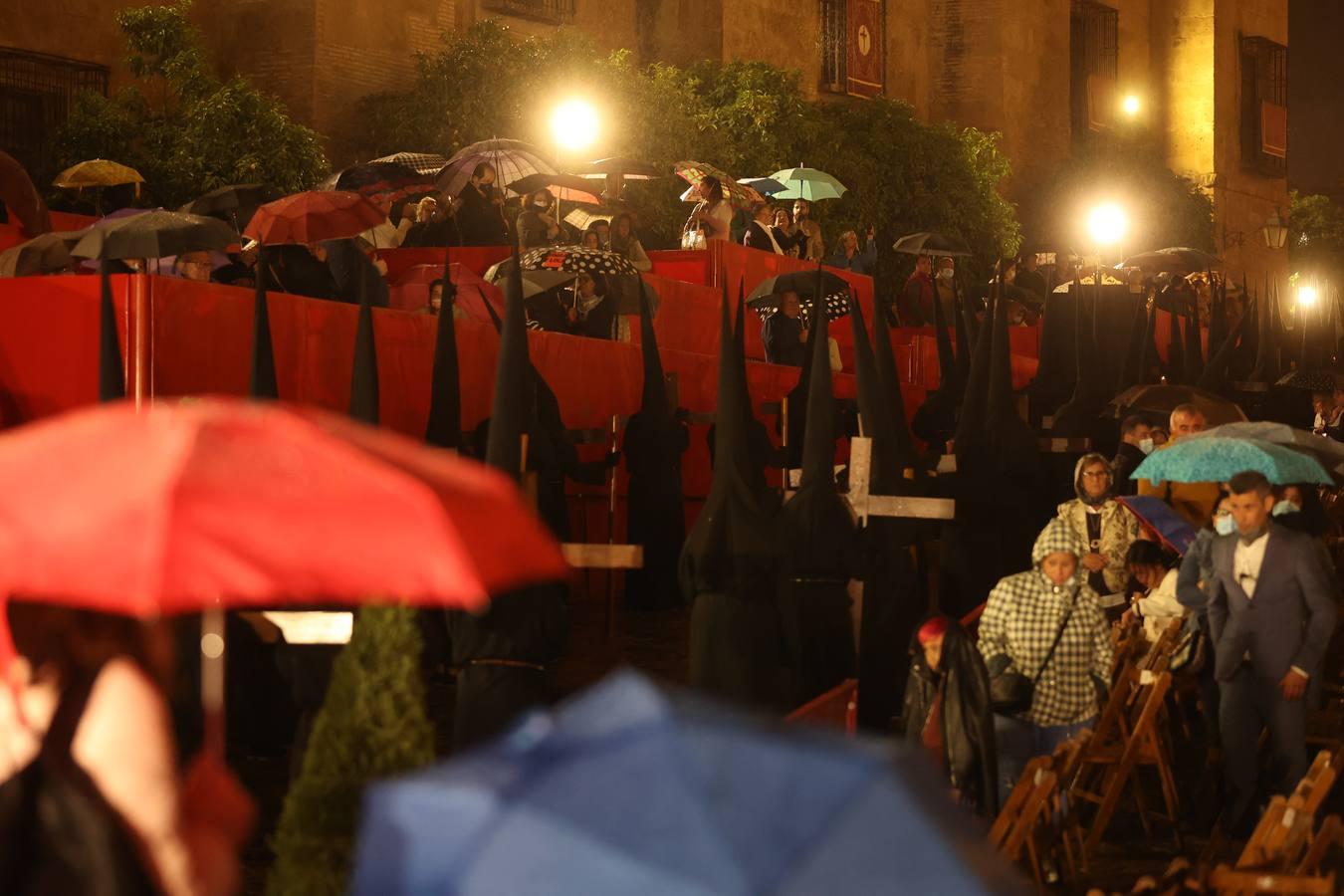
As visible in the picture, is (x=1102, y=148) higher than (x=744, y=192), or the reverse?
(x=1102, y=148)

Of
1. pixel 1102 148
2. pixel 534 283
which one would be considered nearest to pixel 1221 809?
pixel 534 283

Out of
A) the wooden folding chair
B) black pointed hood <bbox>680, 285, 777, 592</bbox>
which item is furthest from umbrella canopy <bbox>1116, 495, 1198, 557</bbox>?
black pointed hood <bbox>680, 285, 777, 592</bbox>

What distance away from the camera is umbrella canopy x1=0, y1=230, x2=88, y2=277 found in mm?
13383

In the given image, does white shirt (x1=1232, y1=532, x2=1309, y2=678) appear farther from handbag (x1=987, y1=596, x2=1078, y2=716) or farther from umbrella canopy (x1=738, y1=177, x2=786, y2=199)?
umbrella canopy (x1=738, y1=177, x2=786, y2=199)

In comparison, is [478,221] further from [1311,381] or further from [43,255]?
[1311,381]

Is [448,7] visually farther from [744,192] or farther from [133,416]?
[133,416]

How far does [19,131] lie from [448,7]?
259 inches

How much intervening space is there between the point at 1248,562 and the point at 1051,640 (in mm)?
1298

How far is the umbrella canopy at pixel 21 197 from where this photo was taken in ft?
53.5

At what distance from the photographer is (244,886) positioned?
814 centimetres

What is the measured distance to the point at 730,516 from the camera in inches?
383

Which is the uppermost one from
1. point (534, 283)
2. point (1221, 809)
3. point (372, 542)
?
point (534, 283)

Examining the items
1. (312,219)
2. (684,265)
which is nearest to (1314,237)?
(684,265)

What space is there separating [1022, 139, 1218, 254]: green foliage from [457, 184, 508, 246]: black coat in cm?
2408
